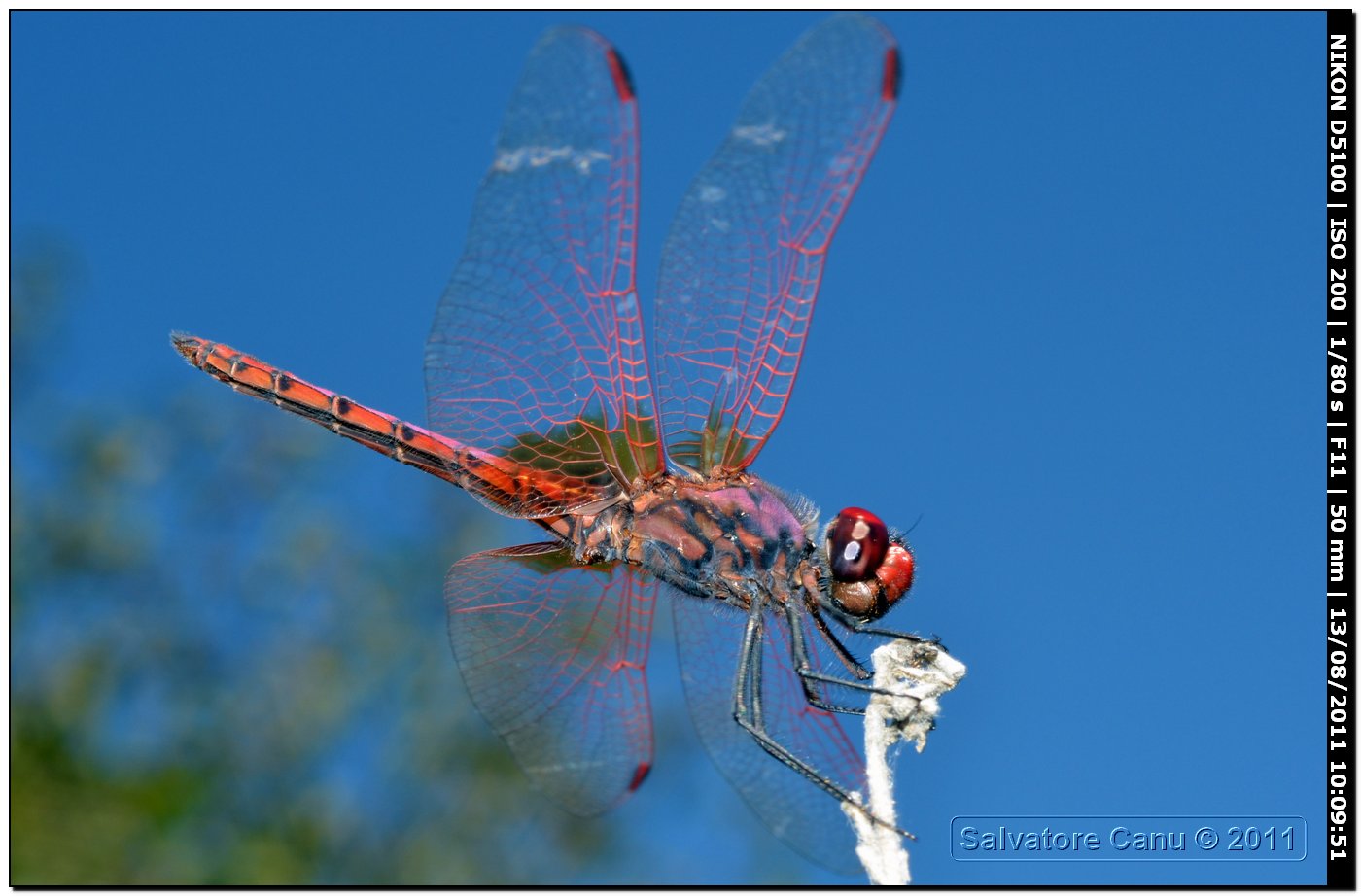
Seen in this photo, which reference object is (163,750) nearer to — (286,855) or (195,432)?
(286,855)

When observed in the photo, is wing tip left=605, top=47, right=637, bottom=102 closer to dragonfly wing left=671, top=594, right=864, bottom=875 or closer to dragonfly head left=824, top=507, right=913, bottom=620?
dragonfly head left=824, top=507, right=913, bottom=620

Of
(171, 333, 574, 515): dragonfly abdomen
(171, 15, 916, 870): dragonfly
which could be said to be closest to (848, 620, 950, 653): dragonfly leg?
(171, 15, 916, 870): dragonfly

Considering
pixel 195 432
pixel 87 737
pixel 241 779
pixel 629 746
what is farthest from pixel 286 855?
pixel 629 746

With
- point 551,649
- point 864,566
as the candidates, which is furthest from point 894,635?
point 551,649

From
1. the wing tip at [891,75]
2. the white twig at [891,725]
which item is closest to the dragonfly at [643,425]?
the wing tip at [891,75]

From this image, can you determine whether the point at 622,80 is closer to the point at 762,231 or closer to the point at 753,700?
the point at 762,231
